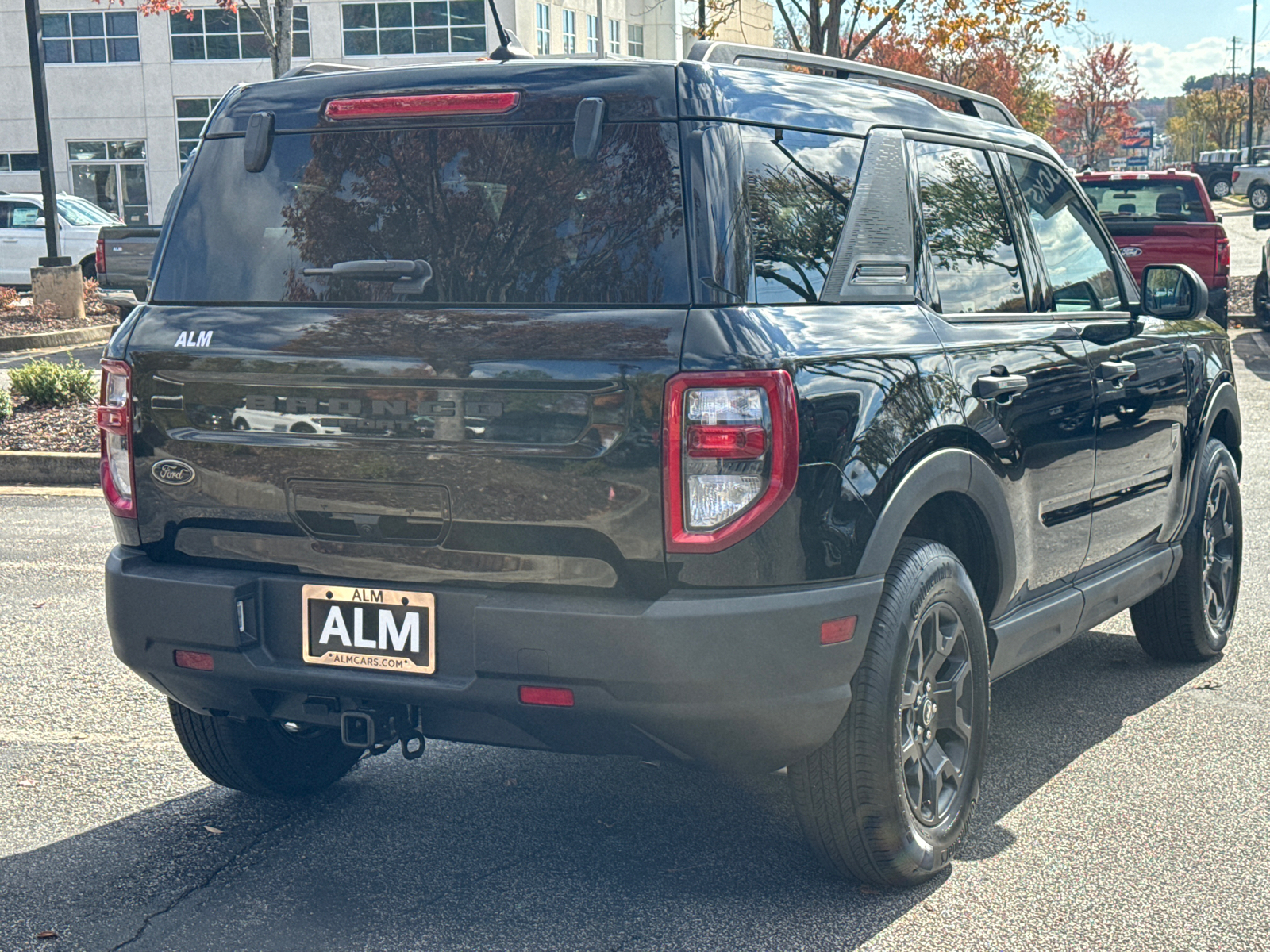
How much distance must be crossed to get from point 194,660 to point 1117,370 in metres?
2.96

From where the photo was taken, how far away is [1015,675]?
5805 mm

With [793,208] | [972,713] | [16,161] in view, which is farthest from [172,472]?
[16,161]

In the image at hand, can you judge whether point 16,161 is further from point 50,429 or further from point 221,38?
point 50,429

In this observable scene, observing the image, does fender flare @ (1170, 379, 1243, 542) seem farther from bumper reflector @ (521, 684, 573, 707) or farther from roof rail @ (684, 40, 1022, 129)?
bumper reflector @ (521, 684, 573, 707)

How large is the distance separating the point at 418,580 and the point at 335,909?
874 millimetres

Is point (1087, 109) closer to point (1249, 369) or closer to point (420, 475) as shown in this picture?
point (1249, 369)

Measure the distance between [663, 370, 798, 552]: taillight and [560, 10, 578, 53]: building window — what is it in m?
51.3

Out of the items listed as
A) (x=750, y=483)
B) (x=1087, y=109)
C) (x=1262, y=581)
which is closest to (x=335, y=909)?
(x=750, y=483)

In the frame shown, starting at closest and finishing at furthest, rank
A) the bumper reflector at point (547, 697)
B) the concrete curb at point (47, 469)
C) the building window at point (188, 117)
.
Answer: the bumper reflector at point (547, 697) < the concrete curb at point (47, 469) < the building window at point (188, 117)

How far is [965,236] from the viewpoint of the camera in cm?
420

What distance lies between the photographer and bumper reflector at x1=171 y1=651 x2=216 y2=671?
11.6 ft

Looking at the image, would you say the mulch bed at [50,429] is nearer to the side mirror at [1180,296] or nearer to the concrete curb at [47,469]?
the concrete curb at [47,469]

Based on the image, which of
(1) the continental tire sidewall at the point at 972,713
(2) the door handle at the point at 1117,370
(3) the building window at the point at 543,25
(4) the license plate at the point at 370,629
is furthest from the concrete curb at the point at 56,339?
(3) the building window at the point at 543,25

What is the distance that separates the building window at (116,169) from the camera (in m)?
48.3
